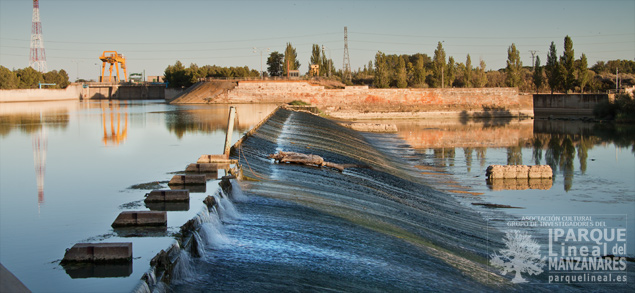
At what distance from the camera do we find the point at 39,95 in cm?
5712

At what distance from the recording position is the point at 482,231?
9875 millimetres

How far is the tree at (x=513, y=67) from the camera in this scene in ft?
190

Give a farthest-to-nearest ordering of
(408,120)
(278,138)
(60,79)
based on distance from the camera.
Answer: (60,79) → (408,120) → (278,138)

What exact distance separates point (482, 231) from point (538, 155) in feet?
45.7

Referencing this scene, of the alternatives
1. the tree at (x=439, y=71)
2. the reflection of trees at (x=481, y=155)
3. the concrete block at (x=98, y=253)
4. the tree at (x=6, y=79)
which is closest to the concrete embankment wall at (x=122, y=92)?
the tree at (x=6, y=79)

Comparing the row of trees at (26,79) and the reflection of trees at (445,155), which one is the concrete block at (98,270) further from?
the row of trees at (26,79)

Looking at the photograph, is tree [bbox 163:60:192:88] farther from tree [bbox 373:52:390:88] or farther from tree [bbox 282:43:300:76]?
tree [bbox 373:52:390:88]

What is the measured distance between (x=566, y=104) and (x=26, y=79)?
52213mm

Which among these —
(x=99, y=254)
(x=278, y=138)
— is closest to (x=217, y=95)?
(x=278, y=138)

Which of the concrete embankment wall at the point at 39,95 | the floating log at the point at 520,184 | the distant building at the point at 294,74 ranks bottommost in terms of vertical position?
the floating log at the point at 520,184

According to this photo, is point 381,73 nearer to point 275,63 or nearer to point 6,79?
point 275,63

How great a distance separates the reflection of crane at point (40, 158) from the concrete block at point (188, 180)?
76.2 inches

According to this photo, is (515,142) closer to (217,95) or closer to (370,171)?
(370,171)

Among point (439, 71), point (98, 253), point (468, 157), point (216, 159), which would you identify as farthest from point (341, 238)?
point (439, 71)
